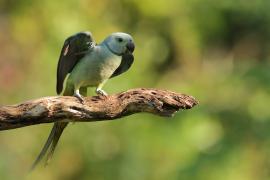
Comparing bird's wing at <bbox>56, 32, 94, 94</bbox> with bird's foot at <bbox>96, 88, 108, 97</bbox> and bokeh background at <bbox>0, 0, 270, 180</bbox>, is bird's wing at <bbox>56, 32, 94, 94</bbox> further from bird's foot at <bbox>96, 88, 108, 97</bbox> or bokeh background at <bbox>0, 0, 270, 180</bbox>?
bokeh background at <bbox>0, 0, 270, 180</bbox>

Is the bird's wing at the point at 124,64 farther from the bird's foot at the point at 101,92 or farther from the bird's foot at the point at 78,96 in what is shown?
the bird's foot at the point at 78,96

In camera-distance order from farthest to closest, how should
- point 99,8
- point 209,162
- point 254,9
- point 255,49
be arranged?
point 255,49, point 254,9, point 99,8, point 209,162

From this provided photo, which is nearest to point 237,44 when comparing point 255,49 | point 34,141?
point 255,49

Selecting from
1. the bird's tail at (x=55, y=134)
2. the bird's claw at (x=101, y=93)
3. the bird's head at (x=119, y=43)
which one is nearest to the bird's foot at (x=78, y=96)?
the bird's claw at (x=101, y=93)

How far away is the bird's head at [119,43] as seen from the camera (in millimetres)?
6020

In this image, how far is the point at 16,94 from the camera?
10.7 m

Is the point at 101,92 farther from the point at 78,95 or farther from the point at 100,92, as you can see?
the point at 78,95

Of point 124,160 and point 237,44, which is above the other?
point 237,44

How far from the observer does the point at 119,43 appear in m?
6.04

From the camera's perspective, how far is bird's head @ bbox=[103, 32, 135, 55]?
6020 mm

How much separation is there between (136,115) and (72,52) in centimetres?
550

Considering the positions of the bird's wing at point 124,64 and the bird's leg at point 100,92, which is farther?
the bird's wing at point 124,64

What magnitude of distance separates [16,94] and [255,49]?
189 inches

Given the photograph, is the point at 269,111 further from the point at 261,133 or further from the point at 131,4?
the point at 131,4
